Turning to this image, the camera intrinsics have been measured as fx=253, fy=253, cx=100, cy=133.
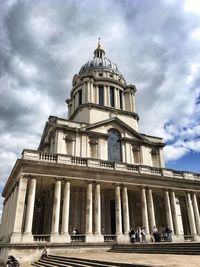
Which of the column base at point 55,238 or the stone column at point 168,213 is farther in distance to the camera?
the stone column at point 168,213

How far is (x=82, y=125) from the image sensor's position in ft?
104

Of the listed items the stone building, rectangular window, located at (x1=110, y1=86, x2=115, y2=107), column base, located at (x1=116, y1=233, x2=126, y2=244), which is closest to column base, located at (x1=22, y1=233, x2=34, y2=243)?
the stone building

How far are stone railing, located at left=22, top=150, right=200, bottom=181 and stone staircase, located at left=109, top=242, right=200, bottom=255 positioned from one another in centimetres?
806

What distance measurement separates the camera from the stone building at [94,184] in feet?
71.8

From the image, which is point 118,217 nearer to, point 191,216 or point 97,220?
point 97,220

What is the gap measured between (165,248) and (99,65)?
111 ft

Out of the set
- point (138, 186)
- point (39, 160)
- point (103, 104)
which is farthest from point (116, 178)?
point (103, 104)

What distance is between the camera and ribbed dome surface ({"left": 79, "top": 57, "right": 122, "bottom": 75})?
142 feet

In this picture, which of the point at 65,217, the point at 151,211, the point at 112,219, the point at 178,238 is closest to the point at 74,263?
the point at 65,217

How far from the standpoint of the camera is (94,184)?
966 inches

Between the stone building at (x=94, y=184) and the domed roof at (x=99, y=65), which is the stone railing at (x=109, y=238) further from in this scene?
the domed roof at (x=99, y=65)

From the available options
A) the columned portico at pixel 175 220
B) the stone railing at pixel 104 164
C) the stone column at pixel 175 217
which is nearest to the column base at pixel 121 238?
the columned portico at pixel 175 220

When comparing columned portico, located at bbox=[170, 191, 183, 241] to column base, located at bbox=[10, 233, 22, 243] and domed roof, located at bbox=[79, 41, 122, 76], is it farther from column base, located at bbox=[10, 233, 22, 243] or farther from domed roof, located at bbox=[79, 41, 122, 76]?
domed roof, located at bbox=[79, 41, 122, 76]

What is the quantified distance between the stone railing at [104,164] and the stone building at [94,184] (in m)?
0.09
